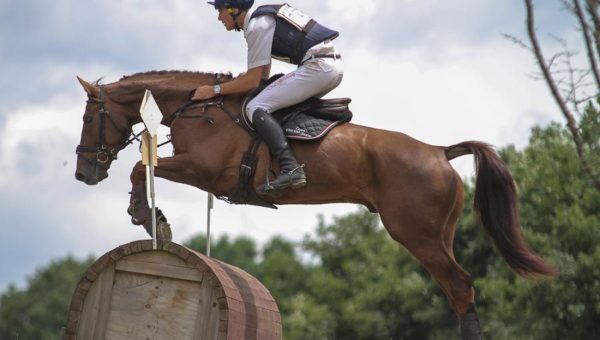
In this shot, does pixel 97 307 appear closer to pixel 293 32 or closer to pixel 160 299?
pixel 160 299

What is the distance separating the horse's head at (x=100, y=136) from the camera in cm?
923

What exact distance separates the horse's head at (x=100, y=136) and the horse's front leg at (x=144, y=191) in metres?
0.58

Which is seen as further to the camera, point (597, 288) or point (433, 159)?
point (597, 288)

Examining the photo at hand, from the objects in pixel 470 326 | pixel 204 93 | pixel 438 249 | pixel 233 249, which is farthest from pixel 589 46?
pixel 233 249

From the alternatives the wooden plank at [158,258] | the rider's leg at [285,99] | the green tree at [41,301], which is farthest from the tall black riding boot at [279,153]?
the green tree at [41,301]

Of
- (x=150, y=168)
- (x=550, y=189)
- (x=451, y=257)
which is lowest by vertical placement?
(x=451, y=257)

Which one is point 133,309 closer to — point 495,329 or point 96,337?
point 96,337

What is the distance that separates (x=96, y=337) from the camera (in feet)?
25.2

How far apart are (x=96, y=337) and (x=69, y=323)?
242 millimetres

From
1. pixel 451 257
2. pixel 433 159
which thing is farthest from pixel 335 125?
pixel 451 257

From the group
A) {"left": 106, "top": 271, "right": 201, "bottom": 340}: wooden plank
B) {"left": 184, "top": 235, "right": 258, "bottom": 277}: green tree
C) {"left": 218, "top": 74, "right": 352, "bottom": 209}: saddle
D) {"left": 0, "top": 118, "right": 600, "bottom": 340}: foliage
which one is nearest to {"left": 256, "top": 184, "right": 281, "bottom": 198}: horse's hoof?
{"left": 218, "top": 74, "right": 352, "bottom": 209}: saddle

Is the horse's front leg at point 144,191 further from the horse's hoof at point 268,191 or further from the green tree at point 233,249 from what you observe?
the green tree at point 233,249

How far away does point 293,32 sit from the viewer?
28.6 ft

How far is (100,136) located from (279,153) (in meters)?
1.84
